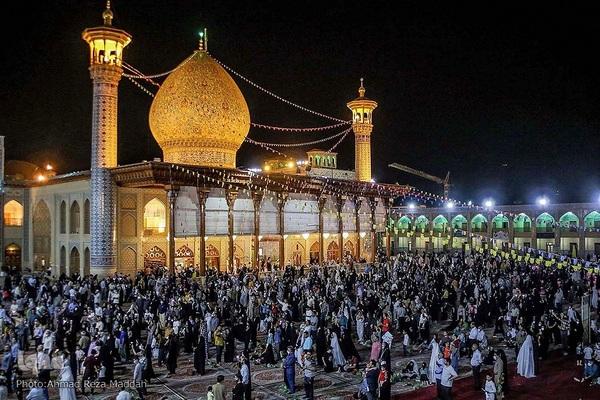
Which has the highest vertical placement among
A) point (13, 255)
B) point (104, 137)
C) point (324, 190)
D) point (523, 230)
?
point (104, 137)

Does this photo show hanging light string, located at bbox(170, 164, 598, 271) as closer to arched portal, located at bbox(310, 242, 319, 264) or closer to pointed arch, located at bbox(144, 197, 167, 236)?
arched portal, located at bbox(310, 242, 319, 264)

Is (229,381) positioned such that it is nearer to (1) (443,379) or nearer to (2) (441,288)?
(1) (443,379)

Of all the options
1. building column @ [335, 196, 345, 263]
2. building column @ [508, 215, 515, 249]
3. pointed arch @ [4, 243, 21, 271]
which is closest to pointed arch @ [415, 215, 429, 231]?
building column @ [508, 215, 515, 249]

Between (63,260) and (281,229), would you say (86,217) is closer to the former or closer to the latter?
(63,260)

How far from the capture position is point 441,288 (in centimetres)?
2038

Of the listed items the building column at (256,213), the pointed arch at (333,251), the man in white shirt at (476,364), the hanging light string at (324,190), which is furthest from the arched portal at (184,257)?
the man in white shirt at (476,364)

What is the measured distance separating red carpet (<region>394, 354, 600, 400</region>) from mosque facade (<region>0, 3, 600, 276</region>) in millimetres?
15434

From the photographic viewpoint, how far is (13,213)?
2991 centimetres

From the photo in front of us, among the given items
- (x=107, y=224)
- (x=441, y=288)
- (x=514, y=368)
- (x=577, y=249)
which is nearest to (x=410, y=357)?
(x=514, y=368)

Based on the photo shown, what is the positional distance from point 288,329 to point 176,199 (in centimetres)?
1343

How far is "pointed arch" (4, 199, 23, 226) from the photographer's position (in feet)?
97.3

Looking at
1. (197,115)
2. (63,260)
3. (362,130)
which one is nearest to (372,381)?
(197,115)

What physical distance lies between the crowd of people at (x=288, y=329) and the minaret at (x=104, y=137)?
2.92 m

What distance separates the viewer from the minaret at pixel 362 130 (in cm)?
3884
